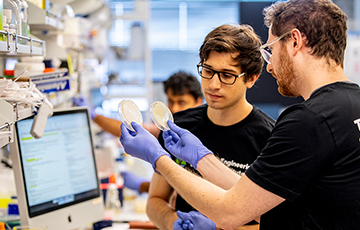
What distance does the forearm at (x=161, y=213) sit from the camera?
5.74 feet

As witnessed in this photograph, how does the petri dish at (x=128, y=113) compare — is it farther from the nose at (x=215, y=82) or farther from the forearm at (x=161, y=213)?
the forearm at (x=161, y=213)

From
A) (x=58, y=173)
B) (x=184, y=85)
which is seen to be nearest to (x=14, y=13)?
(x=58, y=173)

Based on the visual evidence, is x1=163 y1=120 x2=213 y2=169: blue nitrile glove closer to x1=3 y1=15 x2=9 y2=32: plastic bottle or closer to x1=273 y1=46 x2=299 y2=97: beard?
x1=273 y1=46 x2=299 y2=97: beard

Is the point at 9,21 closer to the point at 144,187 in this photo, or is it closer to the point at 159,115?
the point at 159,115

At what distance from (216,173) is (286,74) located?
456 mm

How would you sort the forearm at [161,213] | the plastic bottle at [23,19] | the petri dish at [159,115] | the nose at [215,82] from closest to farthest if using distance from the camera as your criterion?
the plastic bottle at [23,19] < the petri dish at [159,115] < the nose at [215,82] < the forearm at [161,213]

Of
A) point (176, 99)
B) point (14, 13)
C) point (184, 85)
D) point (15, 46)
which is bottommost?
point (176, 99)

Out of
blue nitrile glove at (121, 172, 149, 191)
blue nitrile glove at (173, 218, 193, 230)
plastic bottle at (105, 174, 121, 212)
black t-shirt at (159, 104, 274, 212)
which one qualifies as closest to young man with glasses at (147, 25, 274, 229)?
black t-shirt at (159, 104, 274, 212)

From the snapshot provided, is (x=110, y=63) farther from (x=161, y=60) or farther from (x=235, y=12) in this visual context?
(x=235, y=12)

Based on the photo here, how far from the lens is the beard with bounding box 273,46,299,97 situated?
121cm

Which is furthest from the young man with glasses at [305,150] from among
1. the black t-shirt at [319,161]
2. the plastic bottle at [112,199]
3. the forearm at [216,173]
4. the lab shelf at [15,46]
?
the plastic bottle at [112,199]

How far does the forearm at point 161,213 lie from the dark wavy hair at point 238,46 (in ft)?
2.50

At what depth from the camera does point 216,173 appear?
138 centimetres

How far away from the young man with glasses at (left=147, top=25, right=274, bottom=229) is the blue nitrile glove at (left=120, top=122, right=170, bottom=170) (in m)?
0.38
